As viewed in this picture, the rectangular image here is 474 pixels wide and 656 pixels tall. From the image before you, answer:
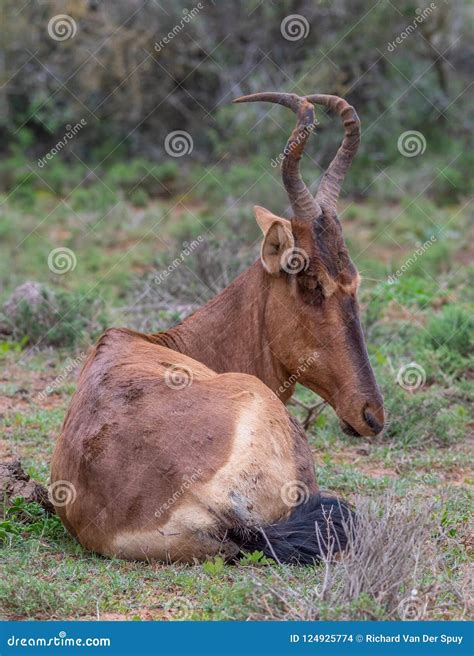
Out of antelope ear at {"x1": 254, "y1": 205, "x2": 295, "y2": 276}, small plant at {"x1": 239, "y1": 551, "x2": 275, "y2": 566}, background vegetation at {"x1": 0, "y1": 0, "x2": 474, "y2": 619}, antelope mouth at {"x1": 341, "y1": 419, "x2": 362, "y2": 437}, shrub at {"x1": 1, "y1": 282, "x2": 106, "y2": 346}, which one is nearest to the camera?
background vegetation at {"x1": 0, "y1": 0, "x2": 474, "y2": 619}

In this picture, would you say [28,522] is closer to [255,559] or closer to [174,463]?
[174,463]

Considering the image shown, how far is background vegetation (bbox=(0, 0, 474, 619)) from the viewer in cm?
496

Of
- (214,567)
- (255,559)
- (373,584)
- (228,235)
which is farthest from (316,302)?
(228,235)

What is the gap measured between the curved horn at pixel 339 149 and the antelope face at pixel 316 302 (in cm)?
4

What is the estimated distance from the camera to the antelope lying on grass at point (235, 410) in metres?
5.16

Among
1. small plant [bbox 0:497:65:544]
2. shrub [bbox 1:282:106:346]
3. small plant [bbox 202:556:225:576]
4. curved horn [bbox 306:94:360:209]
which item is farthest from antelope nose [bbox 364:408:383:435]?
shrub [bbox 1:282:106:346]

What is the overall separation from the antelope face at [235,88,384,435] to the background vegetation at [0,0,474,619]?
0.78 meters

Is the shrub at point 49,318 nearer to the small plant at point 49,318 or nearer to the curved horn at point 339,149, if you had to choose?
the small plant at point 49,318

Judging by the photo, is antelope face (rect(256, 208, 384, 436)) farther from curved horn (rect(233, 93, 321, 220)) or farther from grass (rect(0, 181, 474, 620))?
grass (rect(0, 181, 474, 620))

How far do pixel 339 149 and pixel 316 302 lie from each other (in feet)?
3.35

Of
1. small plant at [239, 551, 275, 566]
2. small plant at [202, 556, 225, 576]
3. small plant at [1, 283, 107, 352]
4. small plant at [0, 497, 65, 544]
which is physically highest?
small plant at [239, 551, 275, 566]

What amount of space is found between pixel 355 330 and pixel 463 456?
209cm

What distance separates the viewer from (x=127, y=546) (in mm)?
5336

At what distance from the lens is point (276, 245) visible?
21.6ft
